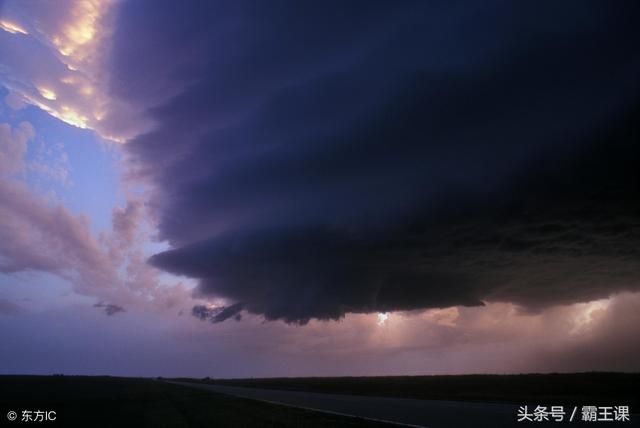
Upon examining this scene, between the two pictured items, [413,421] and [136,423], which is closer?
[413,421]

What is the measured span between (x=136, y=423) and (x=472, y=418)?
2220 cm

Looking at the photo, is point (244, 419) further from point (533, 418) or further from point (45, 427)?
point (533, 418)

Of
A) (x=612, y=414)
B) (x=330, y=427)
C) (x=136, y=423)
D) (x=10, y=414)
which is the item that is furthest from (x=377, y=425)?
(x=10, y=414)

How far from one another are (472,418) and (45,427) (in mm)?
26349

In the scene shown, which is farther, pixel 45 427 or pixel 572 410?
pixel 572 410

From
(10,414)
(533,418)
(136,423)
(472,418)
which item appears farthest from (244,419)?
(10,414)

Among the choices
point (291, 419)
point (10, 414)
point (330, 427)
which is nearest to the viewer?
point (330, 427)

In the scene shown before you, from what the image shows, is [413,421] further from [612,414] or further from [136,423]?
[136,423]

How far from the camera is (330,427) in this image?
27.3 m

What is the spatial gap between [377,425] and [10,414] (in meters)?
31.4

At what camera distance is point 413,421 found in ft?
95.7

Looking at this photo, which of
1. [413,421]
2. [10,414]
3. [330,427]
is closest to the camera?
Answer: [330,427]

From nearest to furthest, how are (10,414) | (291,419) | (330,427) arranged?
(330,427) < (291,419) < (10,414)

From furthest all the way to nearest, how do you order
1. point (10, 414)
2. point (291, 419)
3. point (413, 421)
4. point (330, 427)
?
1. point (10, 414)
2. point (291, 419)
3. point (413, 421)
4. point (330, 427)
